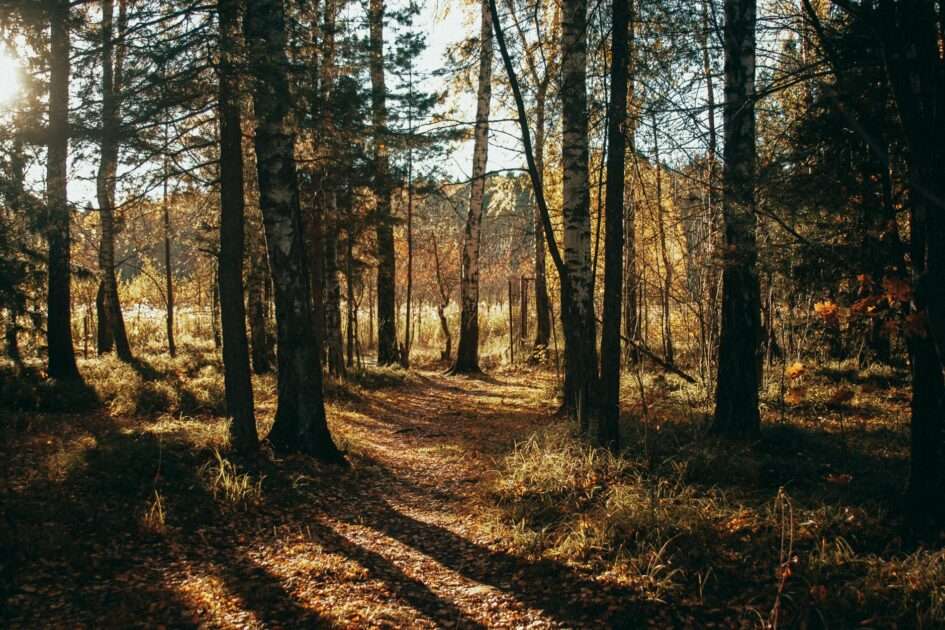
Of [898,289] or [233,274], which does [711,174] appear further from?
[233,274]

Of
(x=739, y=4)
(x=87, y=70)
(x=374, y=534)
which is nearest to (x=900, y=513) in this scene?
(x=374, y=534)

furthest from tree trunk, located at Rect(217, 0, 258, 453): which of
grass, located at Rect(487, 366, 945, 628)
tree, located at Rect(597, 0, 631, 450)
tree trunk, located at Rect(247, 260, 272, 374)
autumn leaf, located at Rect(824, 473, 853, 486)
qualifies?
tree trunk, located at Rect(247, 260, 272, 374)

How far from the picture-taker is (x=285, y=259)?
658 centimetres

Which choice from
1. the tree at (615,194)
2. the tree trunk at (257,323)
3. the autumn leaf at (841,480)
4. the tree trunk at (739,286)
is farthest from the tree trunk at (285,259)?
the tree trunk at (257,323)

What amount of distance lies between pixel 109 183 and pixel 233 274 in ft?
7.75

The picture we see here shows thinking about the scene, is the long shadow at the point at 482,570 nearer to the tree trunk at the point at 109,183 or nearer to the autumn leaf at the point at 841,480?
the autumn leaf at the point at 841,480

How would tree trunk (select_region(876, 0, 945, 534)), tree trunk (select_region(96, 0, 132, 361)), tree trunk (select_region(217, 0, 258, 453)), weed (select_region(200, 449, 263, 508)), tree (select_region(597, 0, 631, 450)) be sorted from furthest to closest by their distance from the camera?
1. tree trunk (select_region(217, 0, 258, 453))
2. tree trunk (select_region(96, 0, 132, 361))
3. tree (select_region(597, 0, 631, 450))
4. weed (select_region(200, 449, 263, 508))
5. tree trunk (select_region(876, 0, 945, 534))

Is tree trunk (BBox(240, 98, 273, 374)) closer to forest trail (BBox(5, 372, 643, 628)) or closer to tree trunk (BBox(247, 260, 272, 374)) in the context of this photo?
tree trunk (BBox(247, 260, 272, 374))

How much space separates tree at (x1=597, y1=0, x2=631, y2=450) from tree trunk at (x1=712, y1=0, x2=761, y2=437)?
1507 millimetres

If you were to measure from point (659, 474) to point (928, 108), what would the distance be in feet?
12.6

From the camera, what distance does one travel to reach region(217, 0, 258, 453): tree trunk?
638 centimetres

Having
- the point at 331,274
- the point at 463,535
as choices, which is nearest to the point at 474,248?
the point at 331,274

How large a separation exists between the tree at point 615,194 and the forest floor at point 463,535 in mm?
1045

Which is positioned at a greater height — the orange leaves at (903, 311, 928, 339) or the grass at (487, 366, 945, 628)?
the orange leaves at (903, 311, 928, 339)
